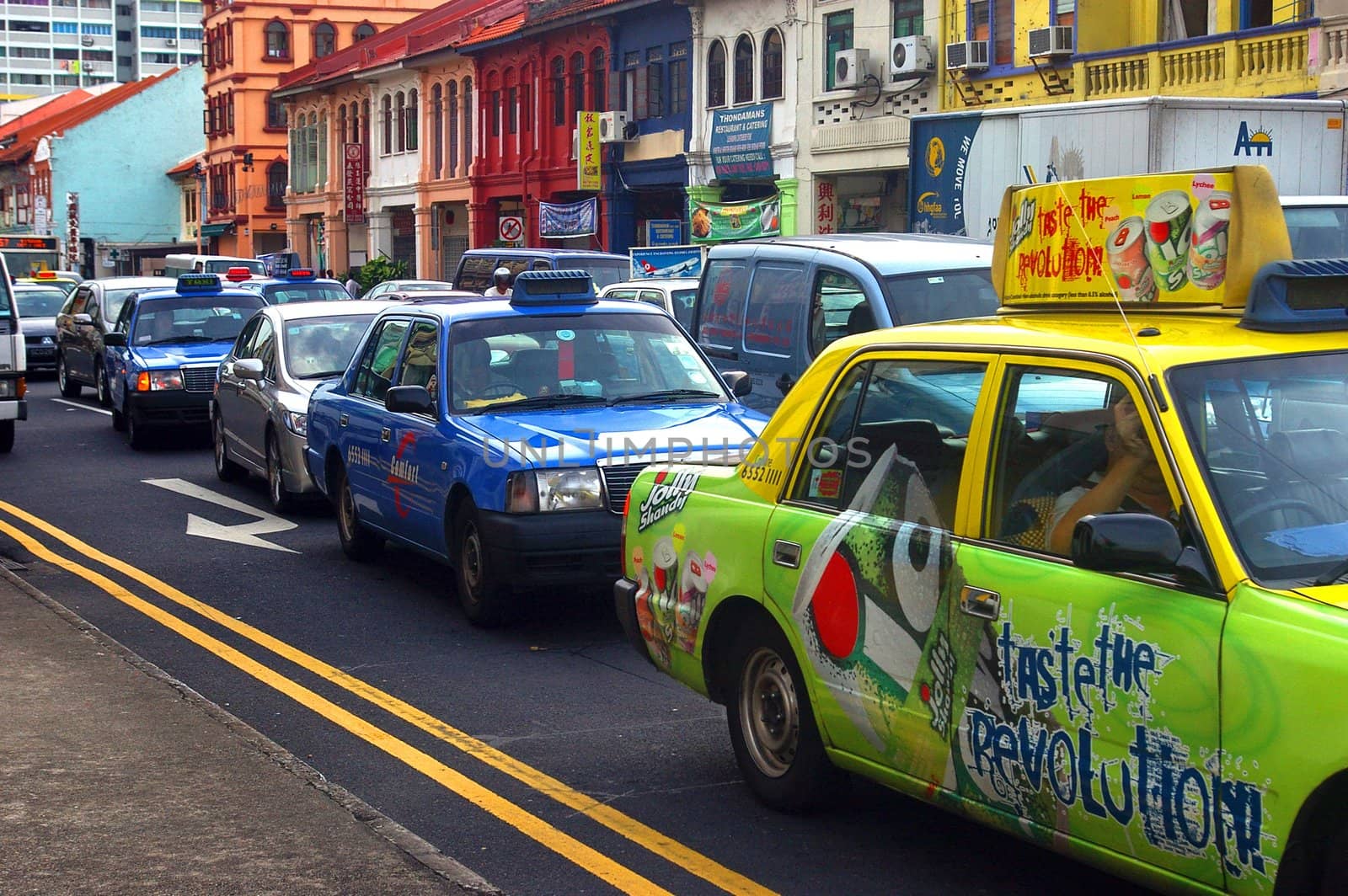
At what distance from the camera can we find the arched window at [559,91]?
44.9m

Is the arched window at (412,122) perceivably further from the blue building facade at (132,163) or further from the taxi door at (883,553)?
the taxi door at (883,553)

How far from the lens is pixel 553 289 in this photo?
1021cm

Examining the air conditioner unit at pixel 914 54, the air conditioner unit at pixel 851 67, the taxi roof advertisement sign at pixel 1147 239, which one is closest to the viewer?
the taxi roof advertisement sign at pixel 1147 239

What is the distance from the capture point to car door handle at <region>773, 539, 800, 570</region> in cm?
562

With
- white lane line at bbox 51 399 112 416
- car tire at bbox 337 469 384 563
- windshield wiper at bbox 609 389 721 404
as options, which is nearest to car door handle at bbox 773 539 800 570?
windshield wiper at bbox 609 389 721 404

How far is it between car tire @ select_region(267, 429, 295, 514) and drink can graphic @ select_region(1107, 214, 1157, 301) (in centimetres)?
940

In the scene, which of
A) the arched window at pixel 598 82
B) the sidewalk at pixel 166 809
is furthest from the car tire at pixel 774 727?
the arched window at pixel 598 82

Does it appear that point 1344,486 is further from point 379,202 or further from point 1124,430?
point 379,202

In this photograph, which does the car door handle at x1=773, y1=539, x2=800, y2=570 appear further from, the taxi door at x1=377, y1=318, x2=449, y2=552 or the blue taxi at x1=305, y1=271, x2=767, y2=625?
the taxi door at x1=377, y1=318, x2=449, y2=552

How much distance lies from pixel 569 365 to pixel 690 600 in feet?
12.7

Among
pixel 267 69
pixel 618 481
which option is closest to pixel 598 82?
pixel 618 481

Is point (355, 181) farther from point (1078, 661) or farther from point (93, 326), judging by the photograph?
point (1078, 661)

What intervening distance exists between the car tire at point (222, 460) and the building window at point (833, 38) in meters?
20.0

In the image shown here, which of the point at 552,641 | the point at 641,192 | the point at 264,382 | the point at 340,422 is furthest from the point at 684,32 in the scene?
the point at 552,641
